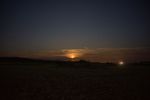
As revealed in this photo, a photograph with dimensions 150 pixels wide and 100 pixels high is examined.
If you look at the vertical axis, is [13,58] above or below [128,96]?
above

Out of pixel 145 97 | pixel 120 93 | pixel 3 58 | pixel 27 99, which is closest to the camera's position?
pixel 27 99

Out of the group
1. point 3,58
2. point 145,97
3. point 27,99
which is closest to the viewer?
point 27,99

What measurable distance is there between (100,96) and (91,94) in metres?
0.94

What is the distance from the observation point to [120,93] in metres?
16.3

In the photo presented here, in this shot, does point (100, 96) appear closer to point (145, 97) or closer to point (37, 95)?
point (145, 97)

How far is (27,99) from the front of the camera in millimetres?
14102

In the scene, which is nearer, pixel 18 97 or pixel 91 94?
pixel 18 97

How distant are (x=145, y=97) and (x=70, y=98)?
5.69 m

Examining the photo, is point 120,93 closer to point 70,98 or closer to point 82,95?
point 82,95

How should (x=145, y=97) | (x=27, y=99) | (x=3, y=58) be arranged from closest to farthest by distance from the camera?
(x=27, y=99)
(x=145, y=97)
(x=3, y=58)

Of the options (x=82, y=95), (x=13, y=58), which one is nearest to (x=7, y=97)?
(x=82, y=95)

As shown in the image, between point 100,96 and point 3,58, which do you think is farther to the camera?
point 3,58

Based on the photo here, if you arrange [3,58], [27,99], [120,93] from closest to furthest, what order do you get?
1. [27,99]
2. [120,93]
3. [3,58]

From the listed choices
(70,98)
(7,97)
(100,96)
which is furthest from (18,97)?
(100,96)
